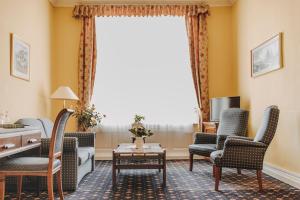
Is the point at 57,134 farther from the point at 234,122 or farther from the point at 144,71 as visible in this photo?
the point at 144,71

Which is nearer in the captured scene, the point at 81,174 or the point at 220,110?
the point at 81,174

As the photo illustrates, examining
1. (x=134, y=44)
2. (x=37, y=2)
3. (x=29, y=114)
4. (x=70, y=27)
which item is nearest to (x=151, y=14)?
(x=134, y=44)

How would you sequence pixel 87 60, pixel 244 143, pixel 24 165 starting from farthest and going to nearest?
pixel 87 60, pixel 244 143, pixel 24 165

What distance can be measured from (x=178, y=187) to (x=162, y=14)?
12.6 ft

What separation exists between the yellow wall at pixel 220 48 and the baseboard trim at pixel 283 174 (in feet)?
7.21

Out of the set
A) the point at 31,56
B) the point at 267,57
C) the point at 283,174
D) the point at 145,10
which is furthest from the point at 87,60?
the point at 283,174

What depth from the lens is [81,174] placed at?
4.25 m

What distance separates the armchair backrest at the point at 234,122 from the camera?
4.98 m

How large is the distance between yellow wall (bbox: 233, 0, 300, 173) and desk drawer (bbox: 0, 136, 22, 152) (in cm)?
323

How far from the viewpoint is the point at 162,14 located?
6574 millimetres

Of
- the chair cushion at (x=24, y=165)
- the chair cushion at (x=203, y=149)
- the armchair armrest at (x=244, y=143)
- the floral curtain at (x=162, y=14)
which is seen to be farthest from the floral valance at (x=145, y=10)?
the chair cushion at (x=24, y=165)

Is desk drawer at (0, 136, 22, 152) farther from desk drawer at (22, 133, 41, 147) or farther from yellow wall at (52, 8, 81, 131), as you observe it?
yellow wall at (52, 8, 81, 131)

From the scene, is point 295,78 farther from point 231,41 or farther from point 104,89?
point 104,89

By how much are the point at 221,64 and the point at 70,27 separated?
128 inches
